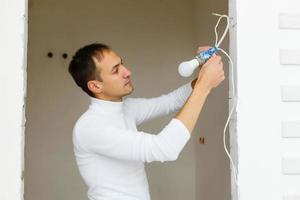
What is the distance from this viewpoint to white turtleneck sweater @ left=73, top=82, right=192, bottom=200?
3.88 ft

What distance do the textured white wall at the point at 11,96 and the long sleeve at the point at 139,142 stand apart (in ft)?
0.80

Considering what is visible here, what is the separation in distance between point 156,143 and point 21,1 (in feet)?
1.80

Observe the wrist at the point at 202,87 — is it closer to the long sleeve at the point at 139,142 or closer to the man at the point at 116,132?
the man at the point at 116,132

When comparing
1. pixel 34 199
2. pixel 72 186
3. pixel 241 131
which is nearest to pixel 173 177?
pixel 72 186

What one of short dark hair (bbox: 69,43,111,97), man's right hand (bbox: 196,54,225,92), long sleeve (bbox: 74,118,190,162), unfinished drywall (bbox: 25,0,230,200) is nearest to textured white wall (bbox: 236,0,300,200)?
man's right hand (bbox: 196,54,225,92)

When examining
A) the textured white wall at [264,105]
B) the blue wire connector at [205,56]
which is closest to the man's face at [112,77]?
the blue wire connector at [205,56]

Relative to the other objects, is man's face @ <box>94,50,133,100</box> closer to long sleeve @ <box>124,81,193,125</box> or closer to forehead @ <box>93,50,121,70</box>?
forehead @ <box>93,50,121,70</box>

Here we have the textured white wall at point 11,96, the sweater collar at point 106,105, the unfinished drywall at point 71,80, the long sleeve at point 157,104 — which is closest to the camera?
the textured white wall at point 11,96

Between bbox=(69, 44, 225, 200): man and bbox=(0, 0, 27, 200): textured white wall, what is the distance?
0.25 m

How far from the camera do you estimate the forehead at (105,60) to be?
1.39 m

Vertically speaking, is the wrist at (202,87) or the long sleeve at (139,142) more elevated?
the wrist at (202,87)

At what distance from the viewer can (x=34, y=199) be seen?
237 cm

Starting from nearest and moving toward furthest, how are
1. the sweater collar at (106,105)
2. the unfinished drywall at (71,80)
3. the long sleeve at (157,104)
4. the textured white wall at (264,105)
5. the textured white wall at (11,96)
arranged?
the textured white wall at (11,96), the textured white wall at (264,105), the sweater collar at (106,105), the long sleeve at (157,104), the unfinished drywall at (71,80)

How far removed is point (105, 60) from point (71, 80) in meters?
1.04
